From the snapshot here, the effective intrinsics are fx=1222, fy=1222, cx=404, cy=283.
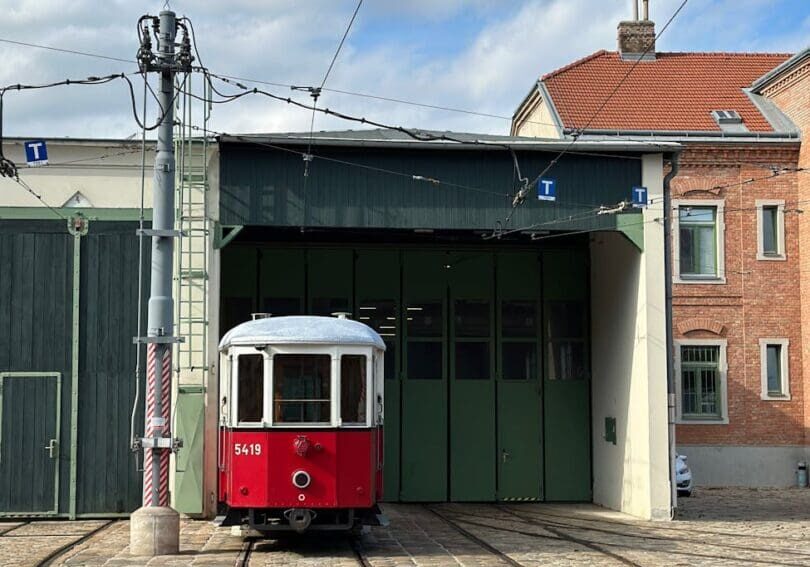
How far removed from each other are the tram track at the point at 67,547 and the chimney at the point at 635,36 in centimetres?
2313

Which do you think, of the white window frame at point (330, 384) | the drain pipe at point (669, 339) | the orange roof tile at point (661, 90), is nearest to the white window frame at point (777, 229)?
the orange roof tile at point (661, 90)

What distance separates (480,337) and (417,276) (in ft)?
5.64

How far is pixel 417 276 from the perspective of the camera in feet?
78.6

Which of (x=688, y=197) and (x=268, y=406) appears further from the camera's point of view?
(x=688, y=197)

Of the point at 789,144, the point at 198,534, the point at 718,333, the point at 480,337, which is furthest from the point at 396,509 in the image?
the point at 789,144

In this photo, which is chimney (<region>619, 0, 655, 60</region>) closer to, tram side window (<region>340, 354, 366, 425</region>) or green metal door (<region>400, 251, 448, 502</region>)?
green metal door (<region>400, 251, 448, 502</region>)

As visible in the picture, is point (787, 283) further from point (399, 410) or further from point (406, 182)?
point (406, 182)

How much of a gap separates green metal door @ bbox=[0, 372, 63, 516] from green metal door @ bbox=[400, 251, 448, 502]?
7.45m

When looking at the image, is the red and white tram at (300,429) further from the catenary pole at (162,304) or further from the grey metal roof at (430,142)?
the grey metal roof at (430,142)

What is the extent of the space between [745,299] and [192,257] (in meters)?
16.3

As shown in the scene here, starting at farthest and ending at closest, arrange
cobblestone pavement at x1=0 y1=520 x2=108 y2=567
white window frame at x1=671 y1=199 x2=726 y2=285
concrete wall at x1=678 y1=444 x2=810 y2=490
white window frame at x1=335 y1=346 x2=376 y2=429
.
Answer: white window frame at x1=671 y1=199 x2=726 y2=285, concrete wall at x1=678 y1=444 x2=810 y2=490, white window frame at x1=335 y1=346 x2=376 y2=429, cobblestone pavement at x1=0 y1=520 x2=108 y2=567

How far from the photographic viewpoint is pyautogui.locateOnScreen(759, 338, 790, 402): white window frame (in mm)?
29984

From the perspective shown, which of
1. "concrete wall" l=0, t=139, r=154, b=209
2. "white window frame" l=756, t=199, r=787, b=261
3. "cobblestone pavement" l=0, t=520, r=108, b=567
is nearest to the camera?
"cobblestone pavement" l=0, t=520, r=108, b=567

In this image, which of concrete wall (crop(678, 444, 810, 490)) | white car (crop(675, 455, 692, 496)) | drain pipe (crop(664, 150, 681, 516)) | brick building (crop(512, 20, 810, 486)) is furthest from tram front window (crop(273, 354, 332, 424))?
concrete wall (crop(678, 444, 810, 490))
